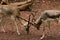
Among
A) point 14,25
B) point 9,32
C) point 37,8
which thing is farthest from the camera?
point 37,8

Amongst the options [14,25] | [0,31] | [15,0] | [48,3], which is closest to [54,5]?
[48,3]

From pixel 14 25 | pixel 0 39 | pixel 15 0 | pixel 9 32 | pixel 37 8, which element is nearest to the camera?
pixel 0 39

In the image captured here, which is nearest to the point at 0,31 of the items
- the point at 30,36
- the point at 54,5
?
the point at 30,36

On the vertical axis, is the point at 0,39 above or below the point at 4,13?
below

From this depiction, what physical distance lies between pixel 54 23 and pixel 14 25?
123cm

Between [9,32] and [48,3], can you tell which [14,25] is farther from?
[48,3]

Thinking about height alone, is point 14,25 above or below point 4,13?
below

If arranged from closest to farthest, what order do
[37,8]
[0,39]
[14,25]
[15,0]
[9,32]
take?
1. [0,39]
2. [9,32]
3. [14,25]
4. [37,8]
5. [15,0]

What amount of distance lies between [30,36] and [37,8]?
9.57 ft

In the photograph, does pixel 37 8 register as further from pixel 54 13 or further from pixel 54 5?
pixel 54 13

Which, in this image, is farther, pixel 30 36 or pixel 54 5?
pixel 54 5

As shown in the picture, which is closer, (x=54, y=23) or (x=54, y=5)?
(x=54, y=23)

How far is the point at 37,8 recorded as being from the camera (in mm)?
8852

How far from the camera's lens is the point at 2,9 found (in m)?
6.46
